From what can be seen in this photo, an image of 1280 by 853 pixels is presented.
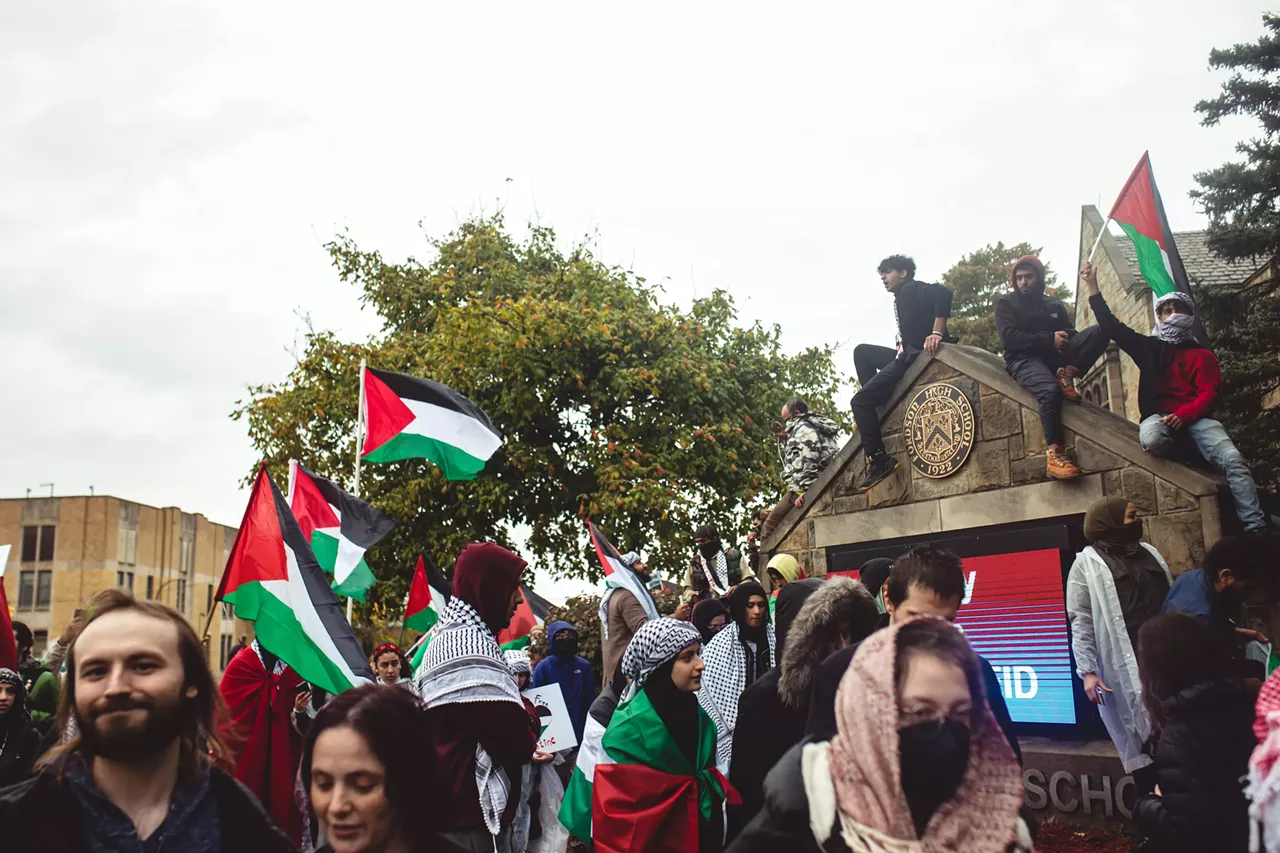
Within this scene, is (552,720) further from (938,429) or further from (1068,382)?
(1068,382)

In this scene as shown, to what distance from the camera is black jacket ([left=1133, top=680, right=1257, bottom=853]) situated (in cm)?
295

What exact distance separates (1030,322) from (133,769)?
7303 millimetres

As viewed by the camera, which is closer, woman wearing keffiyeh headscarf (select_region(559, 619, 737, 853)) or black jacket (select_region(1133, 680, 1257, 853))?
black jacket (select_region(1133, 680, 1257, 853))

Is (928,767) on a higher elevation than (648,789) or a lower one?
higher

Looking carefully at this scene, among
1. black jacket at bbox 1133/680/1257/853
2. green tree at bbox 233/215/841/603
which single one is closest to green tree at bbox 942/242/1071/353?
green tree at bbox 233/215/841/603

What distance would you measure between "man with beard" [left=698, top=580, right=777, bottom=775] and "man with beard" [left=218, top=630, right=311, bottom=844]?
8.23 feet

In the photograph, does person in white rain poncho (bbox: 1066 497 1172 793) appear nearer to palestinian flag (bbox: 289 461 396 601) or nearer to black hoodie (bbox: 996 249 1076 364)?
black hoodie (bbox: 996 249 1076 364)

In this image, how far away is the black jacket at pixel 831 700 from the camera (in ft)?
7.61

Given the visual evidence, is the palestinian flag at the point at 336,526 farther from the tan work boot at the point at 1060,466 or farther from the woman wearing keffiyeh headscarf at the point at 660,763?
the tan work boot at the point at 1060,466

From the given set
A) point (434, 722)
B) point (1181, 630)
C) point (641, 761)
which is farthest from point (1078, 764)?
point (434, 722)

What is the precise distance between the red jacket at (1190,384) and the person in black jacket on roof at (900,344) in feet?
6.85

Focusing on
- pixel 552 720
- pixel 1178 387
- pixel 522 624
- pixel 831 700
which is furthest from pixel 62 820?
pixel 522 624

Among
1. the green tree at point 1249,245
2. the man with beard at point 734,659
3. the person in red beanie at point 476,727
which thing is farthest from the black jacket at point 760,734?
the green tree at point 1249,245

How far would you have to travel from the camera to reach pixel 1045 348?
27.0 feet
